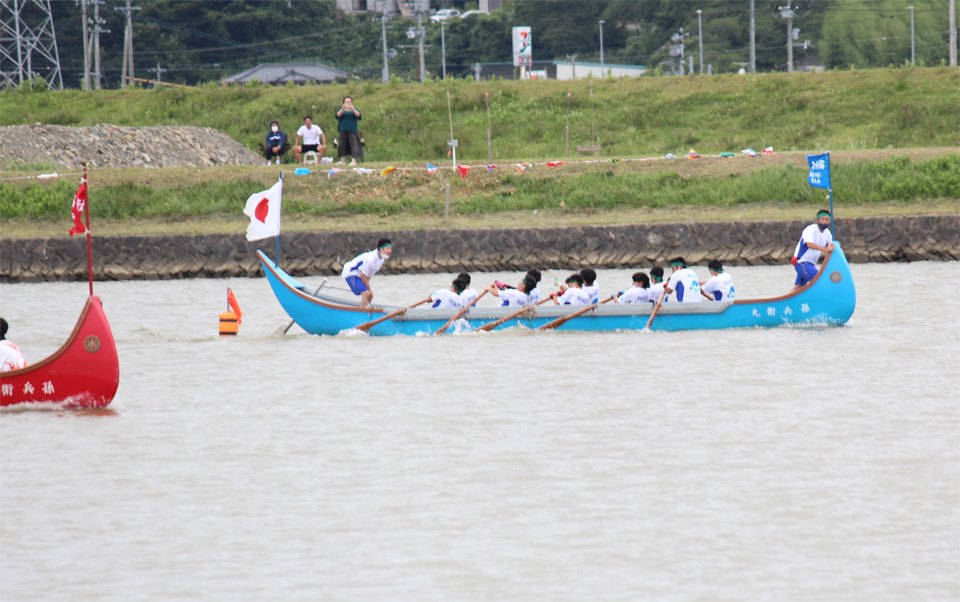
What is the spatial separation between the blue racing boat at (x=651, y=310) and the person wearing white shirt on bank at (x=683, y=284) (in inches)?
13.6

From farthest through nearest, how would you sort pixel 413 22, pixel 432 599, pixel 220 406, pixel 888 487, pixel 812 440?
1. pixel 413 22
2. pixel 220 406
3. pixel 812 440
4. pixel 888 487
5. pixel 432 599

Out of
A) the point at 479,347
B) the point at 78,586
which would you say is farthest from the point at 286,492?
the point at 479,347

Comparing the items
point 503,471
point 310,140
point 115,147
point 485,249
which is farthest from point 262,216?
point 115,147

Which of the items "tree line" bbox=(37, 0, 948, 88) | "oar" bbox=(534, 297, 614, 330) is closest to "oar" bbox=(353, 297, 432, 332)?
"oar" bbox=(534, 297, 614, 330)

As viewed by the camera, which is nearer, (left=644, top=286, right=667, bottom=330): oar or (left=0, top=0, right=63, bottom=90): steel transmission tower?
(left=644, top=286, right=667, bottom=330): oar

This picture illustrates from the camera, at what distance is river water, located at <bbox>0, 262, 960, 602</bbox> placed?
26.6ft

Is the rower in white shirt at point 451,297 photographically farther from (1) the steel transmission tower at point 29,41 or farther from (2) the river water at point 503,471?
(1) the steel transmission tower at point 29,41

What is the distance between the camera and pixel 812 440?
11.3 m

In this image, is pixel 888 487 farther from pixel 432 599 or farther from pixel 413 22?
pixel 413 22

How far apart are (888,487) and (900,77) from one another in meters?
28.3

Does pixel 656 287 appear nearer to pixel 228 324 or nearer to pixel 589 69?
pixel 228 324

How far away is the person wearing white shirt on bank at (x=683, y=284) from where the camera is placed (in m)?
17.0

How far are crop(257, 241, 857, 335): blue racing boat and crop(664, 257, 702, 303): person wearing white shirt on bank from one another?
0.34 metres

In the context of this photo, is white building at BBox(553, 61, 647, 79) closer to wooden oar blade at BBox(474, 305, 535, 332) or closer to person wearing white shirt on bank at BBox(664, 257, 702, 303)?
person wearing white shirt on bank at BBox(664, 257, 702, 303)
